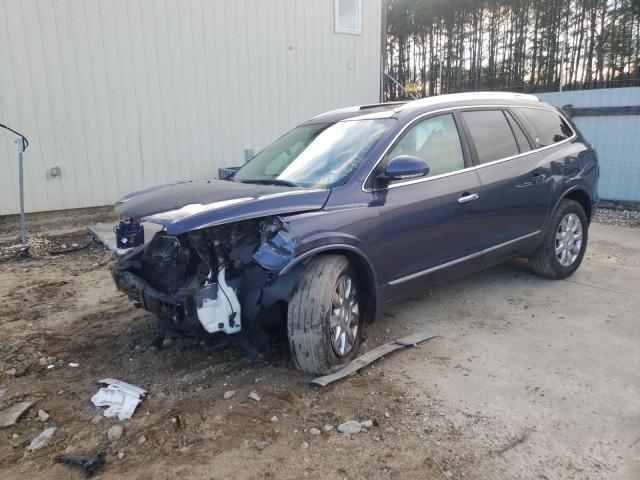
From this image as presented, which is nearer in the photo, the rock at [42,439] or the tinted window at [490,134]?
the rock at [42,439]

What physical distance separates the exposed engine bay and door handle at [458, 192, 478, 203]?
1549 millimetres

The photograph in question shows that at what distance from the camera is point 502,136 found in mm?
4520

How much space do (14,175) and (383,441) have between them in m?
7.12

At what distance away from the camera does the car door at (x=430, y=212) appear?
3.58m

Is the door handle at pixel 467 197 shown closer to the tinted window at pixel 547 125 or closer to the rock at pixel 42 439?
the tinted window at pixel 547 125

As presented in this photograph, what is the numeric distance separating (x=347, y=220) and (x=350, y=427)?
128cm

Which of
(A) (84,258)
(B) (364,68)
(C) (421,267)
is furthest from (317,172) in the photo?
(B) (364,68)

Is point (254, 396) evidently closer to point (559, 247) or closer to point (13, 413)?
point (13, 413)

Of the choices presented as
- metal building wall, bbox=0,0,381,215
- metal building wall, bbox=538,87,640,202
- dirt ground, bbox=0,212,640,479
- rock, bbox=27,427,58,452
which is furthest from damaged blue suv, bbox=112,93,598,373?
metal building wall, bbox=0,0,381,215

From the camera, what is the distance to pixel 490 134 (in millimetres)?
4426

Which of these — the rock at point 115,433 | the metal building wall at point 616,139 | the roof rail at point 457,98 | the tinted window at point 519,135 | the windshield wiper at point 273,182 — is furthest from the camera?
the metal building wall at point 616,139

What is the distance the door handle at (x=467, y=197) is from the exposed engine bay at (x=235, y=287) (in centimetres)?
155

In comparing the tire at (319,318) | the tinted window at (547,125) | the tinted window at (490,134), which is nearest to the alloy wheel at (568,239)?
the tinted window at (547,125)

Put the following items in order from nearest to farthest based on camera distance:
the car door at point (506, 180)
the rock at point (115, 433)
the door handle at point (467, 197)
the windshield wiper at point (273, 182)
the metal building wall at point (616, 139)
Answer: the rock at point (115, 433)
the windshield wiper at point (273, 182)
the door handle at point (467, 197)
the car door at point (506, 180)
the metal building wall at point (616, 139)
